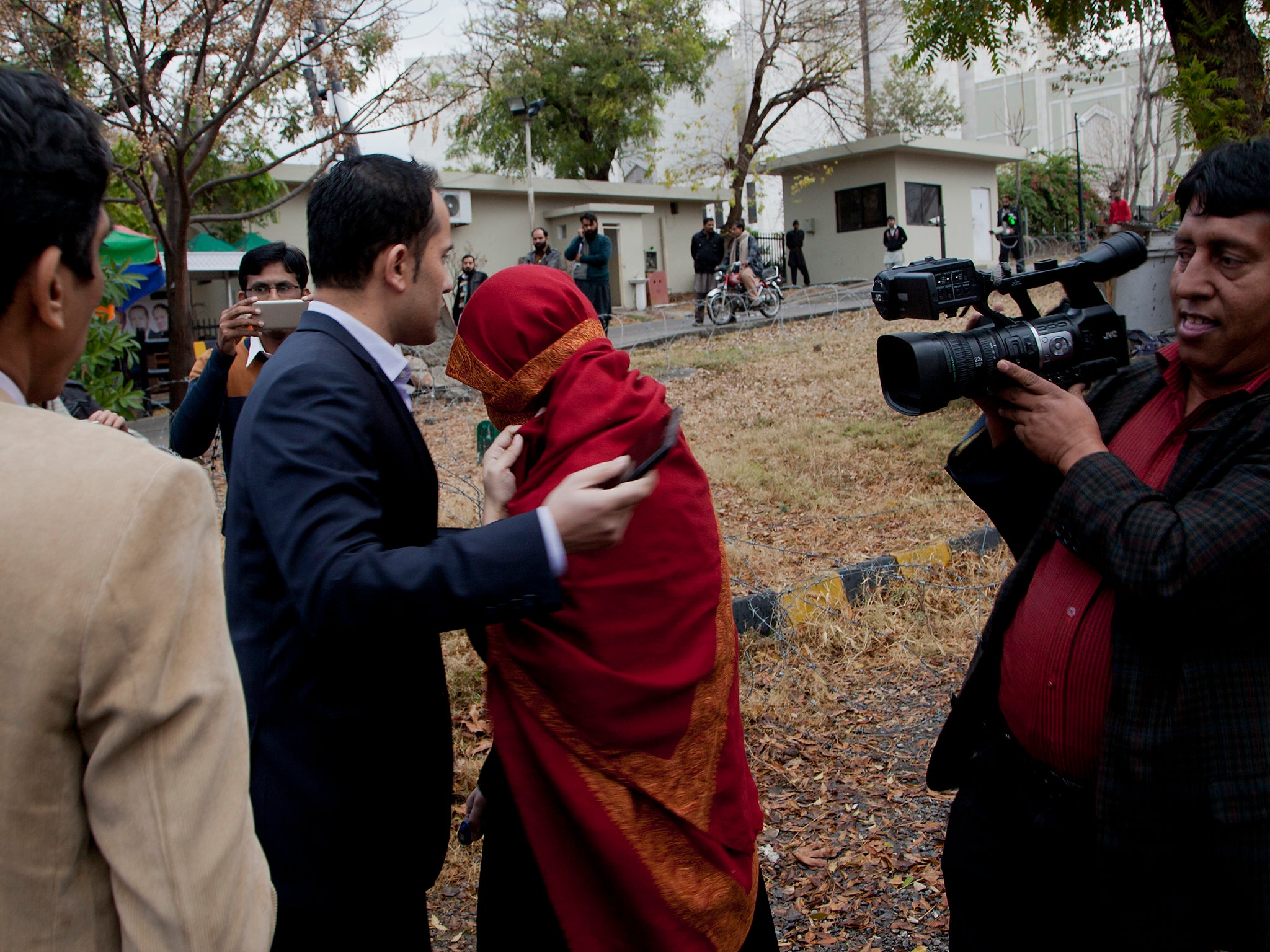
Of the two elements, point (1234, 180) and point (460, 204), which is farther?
point (460, 204)

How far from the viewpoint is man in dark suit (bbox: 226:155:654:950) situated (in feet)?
4.52

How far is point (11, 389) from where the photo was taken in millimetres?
967

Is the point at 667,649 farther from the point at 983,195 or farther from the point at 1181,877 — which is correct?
the point at 983,195

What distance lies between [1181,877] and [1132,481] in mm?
655

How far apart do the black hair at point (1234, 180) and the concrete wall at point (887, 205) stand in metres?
22.8

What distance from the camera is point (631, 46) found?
23.8 meters

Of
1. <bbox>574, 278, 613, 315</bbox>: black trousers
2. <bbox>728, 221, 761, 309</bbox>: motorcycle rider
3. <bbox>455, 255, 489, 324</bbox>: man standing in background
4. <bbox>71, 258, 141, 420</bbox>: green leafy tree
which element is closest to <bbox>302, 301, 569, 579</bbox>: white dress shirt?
<bbox>71, 258, 141, 420</bbox>: green leafy tree

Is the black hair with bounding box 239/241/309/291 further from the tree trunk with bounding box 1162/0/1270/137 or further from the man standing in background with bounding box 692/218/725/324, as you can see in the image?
the man standing in background with bounding box 692/218/725/324

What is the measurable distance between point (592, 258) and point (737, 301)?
386 cm

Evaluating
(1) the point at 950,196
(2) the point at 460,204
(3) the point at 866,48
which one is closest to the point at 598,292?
(2) the point at 460,204

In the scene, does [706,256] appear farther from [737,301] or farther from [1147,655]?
[1147,655]

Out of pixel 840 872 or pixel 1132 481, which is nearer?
pixel 1132 481

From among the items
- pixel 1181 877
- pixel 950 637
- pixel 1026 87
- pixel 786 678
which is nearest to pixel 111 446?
pixel 1181 877

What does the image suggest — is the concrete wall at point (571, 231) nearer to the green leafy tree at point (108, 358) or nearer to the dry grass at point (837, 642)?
the green leafy tree at point (108, 358)
